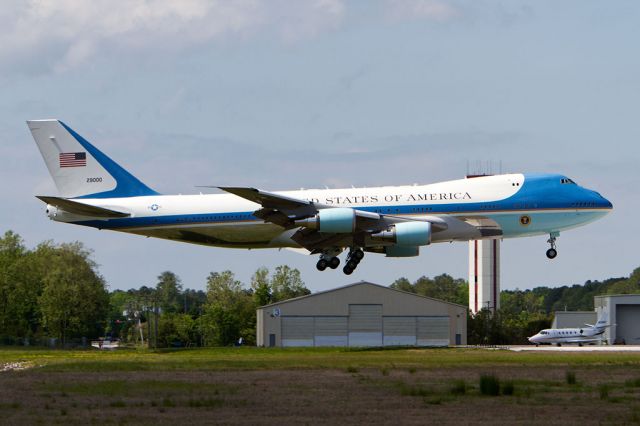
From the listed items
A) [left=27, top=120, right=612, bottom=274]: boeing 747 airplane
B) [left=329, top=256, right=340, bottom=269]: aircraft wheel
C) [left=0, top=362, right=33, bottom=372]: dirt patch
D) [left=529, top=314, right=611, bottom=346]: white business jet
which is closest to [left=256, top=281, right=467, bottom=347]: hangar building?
[left=529, top=314, right=611, bottom=346]: white business jet

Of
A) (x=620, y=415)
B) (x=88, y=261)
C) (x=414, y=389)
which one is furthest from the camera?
(x=88, y=261)

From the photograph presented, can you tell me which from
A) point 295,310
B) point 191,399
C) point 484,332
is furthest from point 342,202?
point 484,332

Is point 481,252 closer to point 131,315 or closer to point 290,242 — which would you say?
point 131,315

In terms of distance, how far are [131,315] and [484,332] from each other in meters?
42.2

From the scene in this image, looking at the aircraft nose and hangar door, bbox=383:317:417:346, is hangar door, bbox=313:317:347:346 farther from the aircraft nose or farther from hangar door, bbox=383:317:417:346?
the aircraft nose

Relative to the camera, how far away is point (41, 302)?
117 metres

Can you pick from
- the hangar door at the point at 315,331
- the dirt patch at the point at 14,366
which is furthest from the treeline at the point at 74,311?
the dirt patch at the point at 14,366

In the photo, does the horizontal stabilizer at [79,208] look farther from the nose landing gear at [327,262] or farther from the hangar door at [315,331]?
the hangar door at [315,331]

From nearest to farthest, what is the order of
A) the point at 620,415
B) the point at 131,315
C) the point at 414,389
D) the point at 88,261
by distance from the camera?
the point at 620,415
the point at 414,389
the point at 88,261
the point at 131,315

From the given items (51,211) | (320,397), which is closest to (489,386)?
(320,397)

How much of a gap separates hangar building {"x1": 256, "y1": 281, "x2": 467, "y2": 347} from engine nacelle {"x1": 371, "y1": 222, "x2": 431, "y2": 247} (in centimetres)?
5072

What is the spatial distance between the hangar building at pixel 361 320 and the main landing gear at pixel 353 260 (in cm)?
4680

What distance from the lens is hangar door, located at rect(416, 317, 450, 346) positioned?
357 feet

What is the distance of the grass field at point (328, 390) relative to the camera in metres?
34.0
